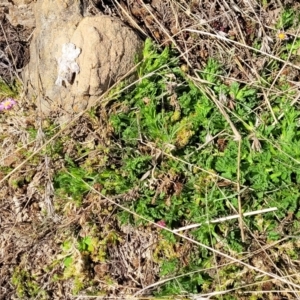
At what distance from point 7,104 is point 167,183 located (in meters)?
1.18

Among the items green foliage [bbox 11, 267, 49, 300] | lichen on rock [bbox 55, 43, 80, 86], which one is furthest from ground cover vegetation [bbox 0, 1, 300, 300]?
lichen on rock [bbox 55, 43, 80, 86]

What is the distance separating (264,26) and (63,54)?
1.35 meters

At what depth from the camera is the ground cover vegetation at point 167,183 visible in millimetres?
2996

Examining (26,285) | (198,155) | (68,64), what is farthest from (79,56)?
(26,285)

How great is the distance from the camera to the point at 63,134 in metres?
3.40

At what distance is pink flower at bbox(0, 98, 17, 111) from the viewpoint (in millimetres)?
3529

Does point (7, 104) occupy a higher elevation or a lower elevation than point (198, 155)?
higher

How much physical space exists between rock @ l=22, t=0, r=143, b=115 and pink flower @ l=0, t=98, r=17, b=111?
0.12m

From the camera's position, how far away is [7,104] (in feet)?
11.6

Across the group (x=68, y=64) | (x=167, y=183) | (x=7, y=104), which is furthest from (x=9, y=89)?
(x=167, y=183)

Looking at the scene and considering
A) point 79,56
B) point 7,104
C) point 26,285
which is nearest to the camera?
point 26,285

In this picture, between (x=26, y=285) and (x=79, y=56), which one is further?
(x=79, y=56)

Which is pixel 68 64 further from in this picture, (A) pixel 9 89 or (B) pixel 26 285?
(B) pixel 26 285

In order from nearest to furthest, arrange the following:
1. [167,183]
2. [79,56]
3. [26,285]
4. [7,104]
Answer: [26,285] → [167,183] → [79,56] → [7,104]
